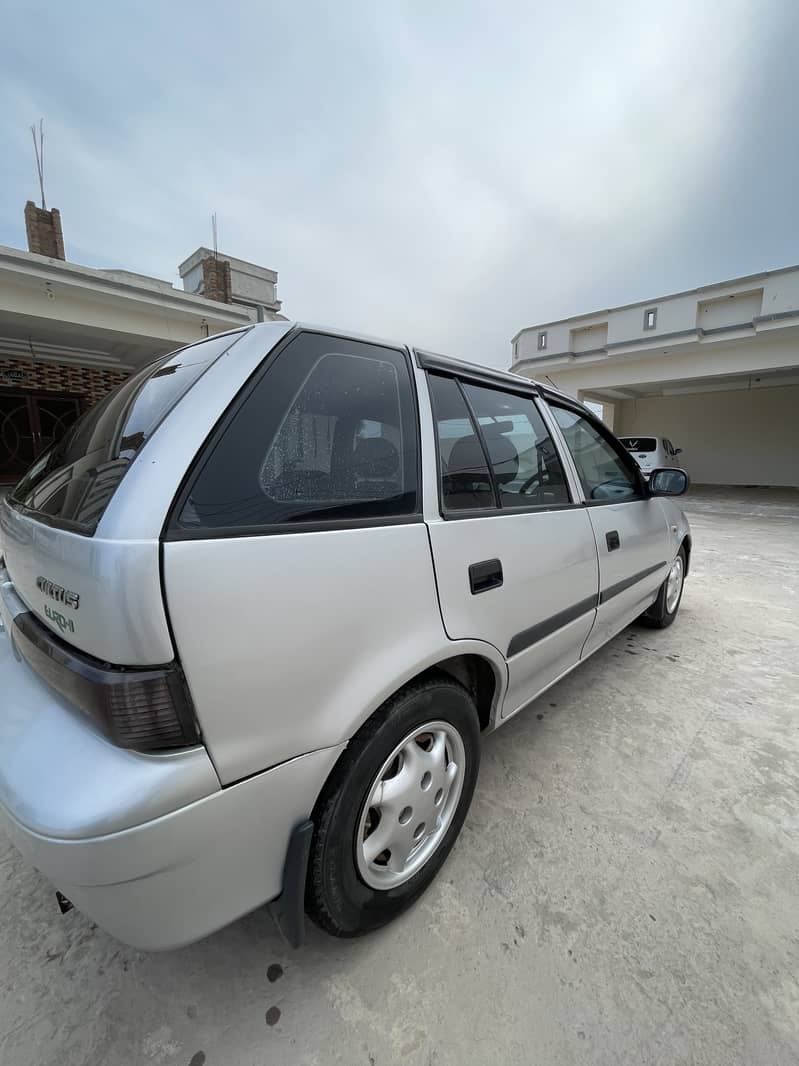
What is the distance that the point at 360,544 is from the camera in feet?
3.81

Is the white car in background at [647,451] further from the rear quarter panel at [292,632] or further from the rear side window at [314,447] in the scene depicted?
the rear quarter panel at [292,632]

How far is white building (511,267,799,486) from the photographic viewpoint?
10172mm

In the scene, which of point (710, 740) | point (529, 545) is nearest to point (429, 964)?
point (529, 545)

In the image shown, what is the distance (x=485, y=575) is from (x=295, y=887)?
971mm

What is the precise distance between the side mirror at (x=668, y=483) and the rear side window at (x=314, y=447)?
6.96 ft

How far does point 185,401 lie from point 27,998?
1570 millimetres

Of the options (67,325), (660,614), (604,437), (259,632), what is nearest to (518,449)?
(604,437)

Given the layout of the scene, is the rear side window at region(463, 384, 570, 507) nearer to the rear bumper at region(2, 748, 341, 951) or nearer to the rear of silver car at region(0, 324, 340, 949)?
the rear of silver car at region(0, 324, 340, 949)

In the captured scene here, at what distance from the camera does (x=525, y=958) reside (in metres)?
1.29

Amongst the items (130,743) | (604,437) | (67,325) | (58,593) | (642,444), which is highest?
(67,325)

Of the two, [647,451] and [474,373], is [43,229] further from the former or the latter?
[647,451]

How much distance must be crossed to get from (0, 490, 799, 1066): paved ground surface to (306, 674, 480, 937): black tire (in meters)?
0.13

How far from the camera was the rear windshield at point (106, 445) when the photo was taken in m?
1.01

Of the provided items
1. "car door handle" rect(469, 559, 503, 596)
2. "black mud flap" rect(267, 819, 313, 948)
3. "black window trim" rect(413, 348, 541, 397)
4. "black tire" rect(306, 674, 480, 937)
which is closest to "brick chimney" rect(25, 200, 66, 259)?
"black window trim" rect(413, 348, 541, 397)
